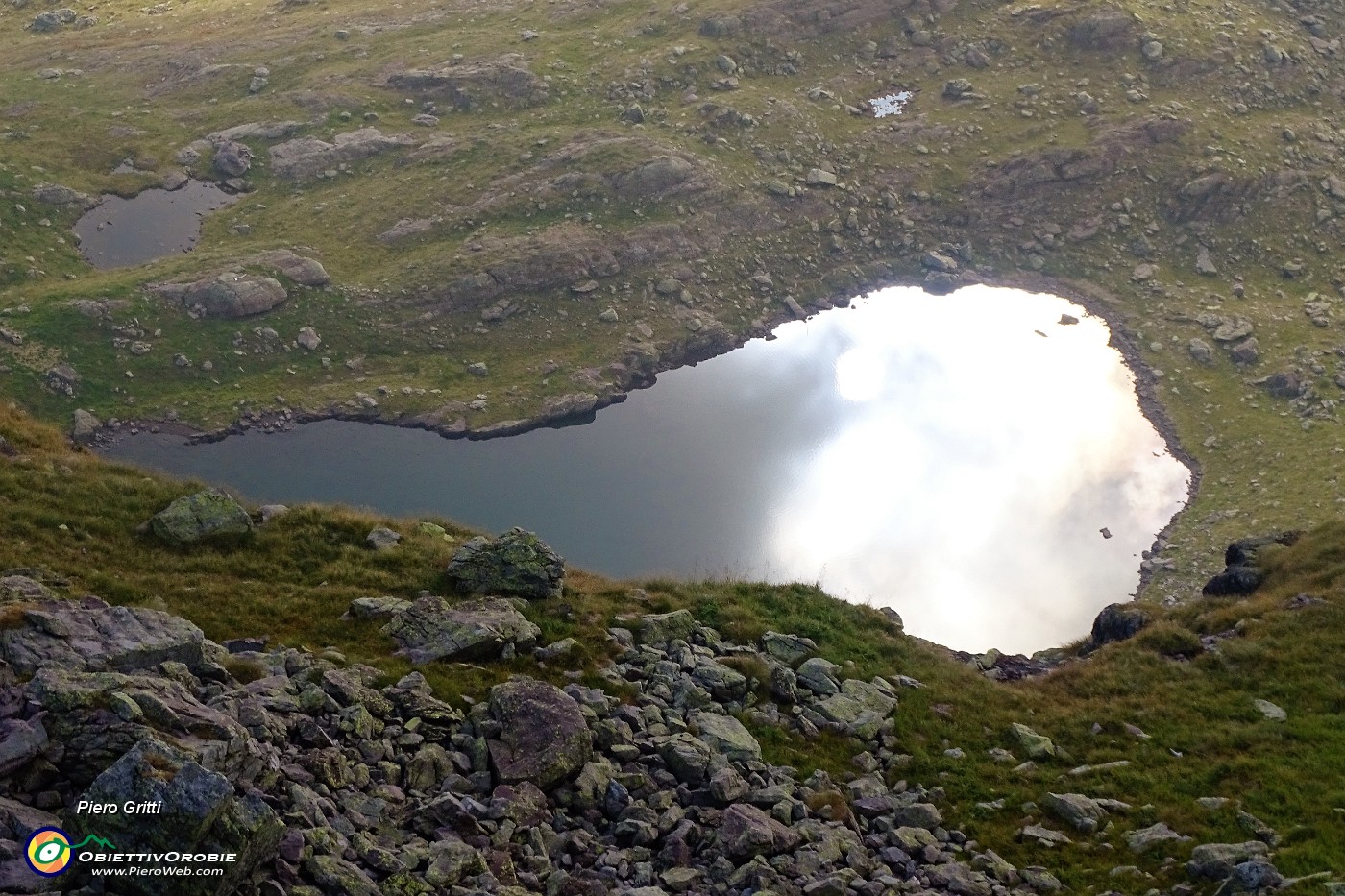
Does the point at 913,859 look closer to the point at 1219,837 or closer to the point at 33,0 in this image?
the point at 1219,837

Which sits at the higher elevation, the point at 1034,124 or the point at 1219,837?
the point at 1219,837

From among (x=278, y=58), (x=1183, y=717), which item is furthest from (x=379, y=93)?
(x=1183, y=717)

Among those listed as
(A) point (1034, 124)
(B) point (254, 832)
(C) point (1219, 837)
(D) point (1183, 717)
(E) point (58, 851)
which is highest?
(E) point (58, 851)

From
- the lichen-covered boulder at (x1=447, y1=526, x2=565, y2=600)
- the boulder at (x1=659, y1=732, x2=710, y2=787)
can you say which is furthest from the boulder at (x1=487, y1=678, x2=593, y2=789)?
the lichen-covered boulder at (x1=447, y1=526, x2=565, y2=600)

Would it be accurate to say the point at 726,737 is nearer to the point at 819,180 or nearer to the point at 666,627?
the point at 666,627

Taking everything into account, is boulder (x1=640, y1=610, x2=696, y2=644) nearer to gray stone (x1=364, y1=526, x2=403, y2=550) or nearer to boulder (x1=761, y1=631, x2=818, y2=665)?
boulder (x1=761, y1=631, x2=818, y2=665)
